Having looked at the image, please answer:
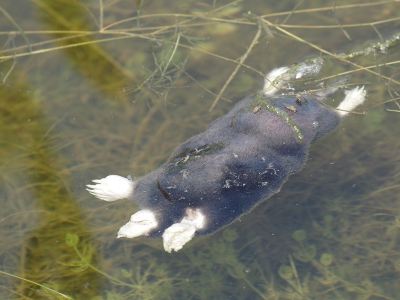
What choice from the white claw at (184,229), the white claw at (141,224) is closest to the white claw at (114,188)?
the white claw at (141,224)

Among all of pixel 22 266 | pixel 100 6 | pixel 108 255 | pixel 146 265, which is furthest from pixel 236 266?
pixel 100 6

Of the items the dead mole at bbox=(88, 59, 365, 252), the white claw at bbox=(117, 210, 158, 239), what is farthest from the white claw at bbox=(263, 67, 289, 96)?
the white claw at bbox=(117, 210, 158, 239)

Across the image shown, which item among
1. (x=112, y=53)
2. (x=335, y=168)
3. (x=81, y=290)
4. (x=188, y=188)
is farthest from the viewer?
(x=112, y=53)

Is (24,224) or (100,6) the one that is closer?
(24,224)

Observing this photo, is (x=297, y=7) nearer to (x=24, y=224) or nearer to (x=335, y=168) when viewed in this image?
(x=335, y=168)

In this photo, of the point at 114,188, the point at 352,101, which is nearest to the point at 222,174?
the point at 114,188

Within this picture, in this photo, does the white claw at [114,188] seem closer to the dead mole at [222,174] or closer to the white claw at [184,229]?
the dead mole at [222,174]

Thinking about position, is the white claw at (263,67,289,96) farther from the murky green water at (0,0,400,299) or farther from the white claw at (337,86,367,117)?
the white claw at (337,86,367,117)

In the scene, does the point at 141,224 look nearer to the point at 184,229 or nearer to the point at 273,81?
the point at 184,229
